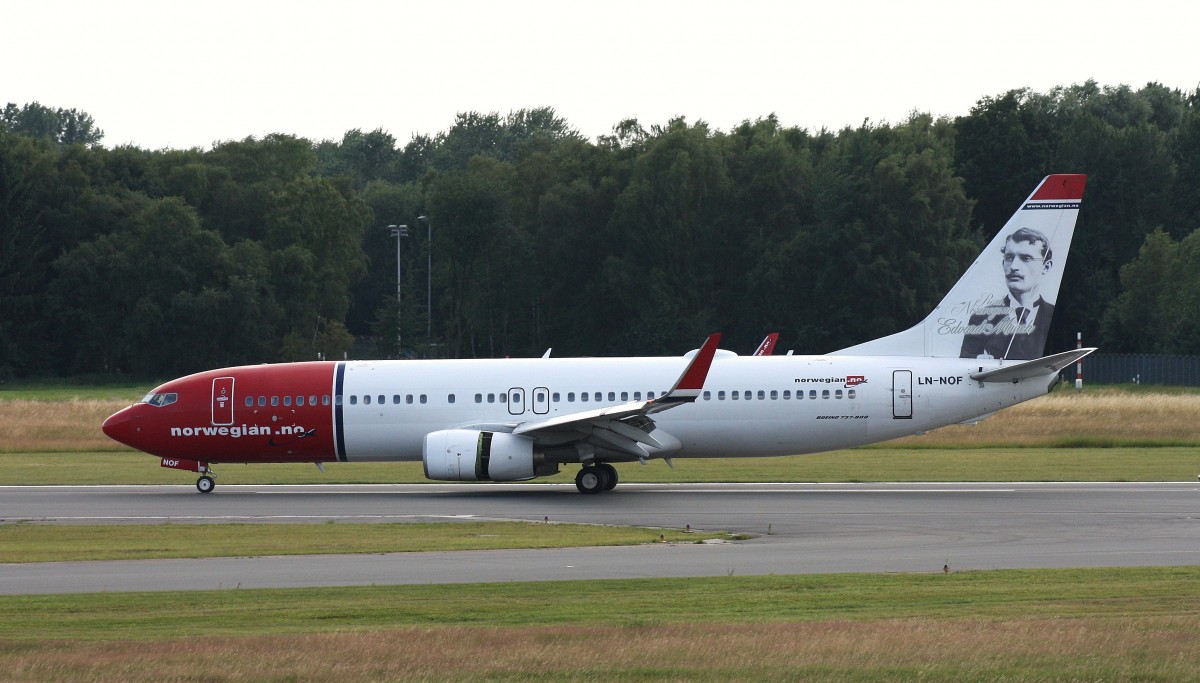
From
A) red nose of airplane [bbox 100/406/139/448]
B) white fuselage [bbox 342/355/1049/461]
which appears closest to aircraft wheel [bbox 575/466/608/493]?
white fuselage [bbox 342/355/1049/461]

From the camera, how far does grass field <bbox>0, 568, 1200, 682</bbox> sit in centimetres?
1190

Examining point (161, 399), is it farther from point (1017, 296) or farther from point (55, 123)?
point (55, 123)

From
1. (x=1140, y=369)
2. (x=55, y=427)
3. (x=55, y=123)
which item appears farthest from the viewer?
(x=55, y=123)

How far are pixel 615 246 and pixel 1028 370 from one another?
187 feet

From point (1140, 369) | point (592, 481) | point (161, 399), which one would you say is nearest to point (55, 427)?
point (161, 399)

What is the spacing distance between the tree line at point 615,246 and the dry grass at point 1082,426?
26774mm

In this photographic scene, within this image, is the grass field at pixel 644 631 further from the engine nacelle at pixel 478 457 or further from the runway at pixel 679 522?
the engine nacelle at pixel 478 457

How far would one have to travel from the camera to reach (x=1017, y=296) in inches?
1246

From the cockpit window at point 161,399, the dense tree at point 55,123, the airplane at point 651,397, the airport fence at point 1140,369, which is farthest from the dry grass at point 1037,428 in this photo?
the dense tree at point 55,123

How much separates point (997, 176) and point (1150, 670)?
268ft

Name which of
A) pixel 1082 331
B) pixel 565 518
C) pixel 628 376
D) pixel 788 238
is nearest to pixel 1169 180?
pixel 1082 331

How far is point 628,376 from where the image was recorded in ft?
104

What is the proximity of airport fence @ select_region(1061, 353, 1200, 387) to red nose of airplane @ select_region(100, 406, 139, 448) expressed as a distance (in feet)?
176

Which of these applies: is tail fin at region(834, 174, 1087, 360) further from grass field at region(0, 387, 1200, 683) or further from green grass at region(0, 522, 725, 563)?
grass field at region(0, 387, 1200, 683)
